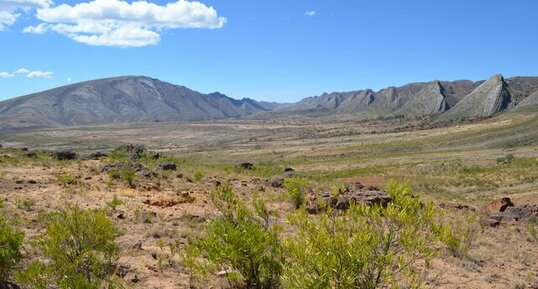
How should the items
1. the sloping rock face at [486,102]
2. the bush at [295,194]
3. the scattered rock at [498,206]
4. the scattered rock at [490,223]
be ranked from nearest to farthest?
the scattered rock at [490,223], the bush at [295,194], the scattered rock at [498,206], the sloping rock face at [486,102]

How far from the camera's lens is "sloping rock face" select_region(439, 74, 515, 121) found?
135m

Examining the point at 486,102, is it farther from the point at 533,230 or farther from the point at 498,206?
the point at 533,230

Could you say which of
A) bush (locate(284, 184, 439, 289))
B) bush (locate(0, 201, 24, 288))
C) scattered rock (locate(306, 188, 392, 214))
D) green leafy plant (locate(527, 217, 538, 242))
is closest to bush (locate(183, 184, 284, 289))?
bush (locate(284, 184, 439, 289))

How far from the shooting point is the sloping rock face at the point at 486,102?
5315 inches

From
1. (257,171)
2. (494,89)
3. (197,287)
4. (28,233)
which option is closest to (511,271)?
(197,287)

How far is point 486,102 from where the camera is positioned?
14088 cm

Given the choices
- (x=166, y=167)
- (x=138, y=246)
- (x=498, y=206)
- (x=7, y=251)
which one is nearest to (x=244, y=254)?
(x=7, y=251)

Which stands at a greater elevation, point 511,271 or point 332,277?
point 332,277

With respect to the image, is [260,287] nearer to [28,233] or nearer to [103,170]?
[28,233]

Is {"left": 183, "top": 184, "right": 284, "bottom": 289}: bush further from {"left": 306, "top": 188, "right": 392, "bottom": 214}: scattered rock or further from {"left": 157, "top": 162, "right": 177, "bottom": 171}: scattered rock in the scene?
{"left": 157, "top": 162, "right": 177, "bottom": 171}: scattered rock

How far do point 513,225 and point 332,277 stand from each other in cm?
1398

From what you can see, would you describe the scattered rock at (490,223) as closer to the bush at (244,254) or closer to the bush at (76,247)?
the bush at (244,254)

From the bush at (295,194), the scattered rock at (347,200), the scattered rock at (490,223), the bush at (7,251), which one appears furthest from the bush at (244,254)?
the scattered rock at (490,223)

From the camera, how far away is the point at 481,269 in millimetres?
12422
